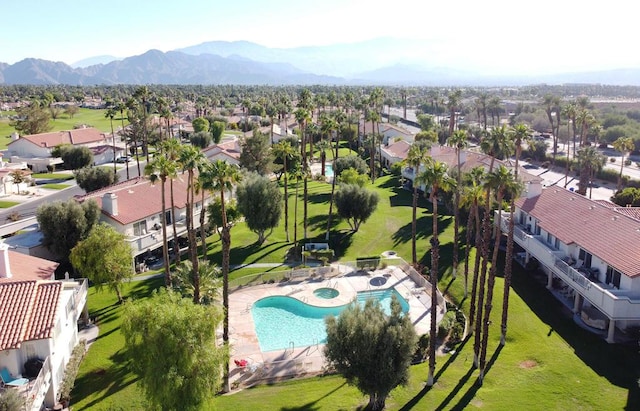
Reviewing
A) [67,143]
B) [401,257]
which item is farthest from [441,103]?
[401,257]

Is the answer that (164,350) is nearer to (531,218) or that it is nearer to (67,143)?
(531,218)

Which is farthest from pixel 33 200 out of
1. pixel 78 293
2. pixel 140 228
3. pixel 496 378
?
pixel 496 378

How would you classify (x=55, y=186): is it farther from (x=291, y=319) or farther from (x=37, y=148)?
(x=291, y=319)

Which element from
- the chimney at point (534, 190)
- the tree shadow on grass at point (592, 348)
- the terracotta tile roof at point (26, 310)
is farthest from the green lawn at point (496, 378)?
the chimney at point (534, 190)

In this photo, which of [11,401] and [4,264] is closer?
[11,401]

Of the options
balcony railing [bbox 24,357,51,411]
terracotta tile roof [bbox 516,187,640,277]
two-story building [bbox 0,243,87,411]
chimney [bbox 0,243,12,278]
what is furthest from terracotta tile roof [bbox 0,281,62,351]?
terracotta tile roof [bbox 516,187,640,277]
